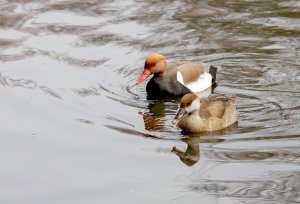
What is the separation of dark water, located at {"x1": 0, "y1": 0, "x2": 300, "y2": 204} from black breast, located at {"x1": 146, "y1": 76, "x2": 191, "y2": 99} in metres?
0.17

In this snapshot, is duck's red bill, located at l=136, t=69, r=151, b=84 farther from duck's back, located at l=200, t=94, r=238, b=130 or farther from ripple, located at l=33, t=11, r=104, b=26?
ripple, located at l=33, t=11, r=104, b=26

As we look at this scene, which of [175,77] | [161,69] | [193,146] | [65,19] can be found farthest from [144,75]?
[65,19]

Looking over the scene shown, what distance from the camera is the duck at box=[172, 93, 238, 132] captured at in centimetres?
941

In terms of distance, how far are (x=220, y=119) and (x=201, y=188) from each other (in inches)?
77.7

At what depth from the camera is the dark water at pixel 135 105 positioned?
25.7 ft

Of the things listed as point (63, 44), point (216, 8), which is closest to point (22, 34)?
point (63, 44)

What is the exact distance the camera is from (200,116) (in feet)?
31.1

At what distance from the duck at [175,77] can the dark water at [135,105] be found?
0.20 meters

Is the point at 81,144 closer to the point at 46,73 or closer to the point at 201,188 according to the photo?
the point at 201,188

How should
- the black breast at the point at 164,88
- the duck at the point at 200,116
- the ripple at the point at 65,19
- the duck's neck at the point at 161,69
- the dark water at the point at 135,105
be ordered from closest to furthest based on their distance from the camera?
the dark water at the point at 135,105 < the duck at the point at 200,116 < the black breast at the point at 164,88 < the duck's neck at the point at 161,69 < the ripple at the point at 65,19


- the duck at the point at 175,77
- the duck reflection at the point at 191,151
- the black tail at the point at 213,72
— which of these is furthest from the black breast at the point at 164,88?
the duck reflection at the point at 191,151

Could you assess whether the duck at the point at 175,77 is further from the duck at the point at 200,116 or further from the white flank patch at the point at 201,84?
the duck at the point at 200,116

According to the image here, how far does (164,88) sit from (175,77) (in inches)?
10.5

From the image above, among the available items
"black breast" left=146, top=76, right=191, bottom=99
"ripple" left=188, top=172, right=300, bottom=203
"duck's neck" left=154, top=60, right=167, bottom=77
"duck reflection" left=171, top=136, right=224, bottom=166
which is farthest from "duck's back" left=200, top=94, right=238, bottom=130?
"ripple" left=188, top=172, right=300, bottom=203
